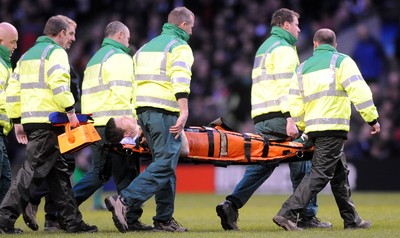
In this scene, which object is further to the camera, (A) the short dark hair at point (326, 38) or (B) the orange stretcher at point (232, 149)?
(A) the short dark hair at point (326, 38)

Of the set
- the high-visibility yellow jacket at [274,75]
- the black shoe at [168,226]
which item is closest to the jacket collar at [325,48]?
the high-visibility yellow jacket at [274,75]

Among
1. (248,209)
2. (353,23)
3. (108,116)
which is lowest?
(248,209)

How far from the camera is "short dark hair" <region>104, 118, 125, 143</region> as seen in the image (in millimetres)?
12094

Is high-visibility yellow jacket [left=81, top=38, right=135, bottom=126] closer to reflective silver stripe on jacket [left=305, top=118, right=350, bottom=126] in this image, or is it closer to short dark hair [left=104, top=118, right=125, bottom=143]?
short dark hair [left=104, top=118, right=125, bottom=143]

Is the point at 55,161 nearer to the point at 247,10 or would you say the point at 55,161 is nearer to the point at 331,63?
the point at 331,63

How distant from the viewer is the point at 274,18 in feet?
43.1

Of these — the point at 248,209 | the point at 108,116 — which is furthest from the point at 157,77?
the point at 248,209

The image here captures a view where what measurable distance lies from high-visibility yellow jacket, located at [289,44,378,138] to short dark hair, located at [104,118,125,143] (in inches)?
82.6

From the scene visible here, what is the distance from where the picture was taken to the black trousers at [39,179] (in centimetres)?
1173

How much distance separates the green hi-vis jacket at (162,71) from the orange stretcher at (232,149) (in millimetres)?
496

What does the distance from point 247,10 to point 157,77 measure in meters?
14.6

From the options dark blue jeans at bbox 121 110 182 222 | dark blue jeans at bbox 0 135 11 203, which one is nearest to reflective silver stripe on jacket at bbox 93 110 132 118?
dark blue jeans at bbox 121 110 182 222

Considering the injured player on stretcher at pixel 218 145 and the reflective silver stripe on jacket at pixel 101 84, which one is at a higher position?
the reflective silver stripe on jacket at pixel 101 84

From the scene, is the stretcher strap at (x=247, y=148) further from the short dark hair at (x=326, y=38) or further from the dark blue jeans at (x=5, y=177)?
the dark blue jeans at (x=5, y=177)
